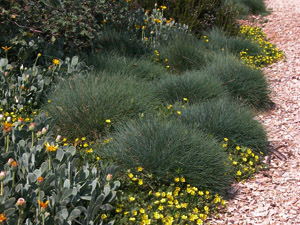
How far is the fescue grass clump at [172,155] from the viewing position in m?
3.17

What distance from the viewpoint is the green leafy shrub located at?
741 cm

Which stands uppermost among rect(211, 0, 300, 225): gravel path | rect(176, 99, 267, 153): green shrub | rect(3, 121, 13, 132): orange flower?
rect(3, 121, 13, 132): orange flower

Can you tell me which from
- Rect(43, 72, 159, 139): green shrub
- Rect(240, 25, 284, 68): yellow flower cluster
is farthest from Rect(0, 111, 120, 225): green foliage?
Rect(240, 25, 284, 68): yellow flower cluster

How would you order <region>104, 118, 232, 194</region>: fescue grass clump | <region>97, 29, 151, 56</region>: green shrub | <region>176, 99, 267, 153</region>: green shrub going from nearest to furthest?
1. <region>104, 118, 232, 194</region>: fescue grass clump
2. <region>176, 99, 267, 153</region>: green shrub
3. <region>97, 29, 151, 56</region>: green shrub

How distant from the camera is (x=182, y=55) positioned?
18.8 ft

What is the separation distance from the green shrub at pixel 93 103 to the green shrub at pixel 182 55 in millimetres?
1505

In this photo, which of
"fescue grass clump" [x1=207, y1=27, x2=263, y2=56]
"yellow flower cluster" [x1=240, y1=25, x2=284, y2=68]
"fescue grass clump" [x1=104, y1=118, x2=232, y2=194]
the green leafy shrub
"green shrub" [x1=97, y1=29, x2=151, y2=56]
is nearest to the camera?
"fescue grass clump" [x1=104, y1=118, x2=232, y2=194]

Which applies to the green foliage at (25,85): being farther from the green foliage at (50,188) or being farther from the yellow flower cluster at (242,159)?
the yellow flower cluster at (242,159)

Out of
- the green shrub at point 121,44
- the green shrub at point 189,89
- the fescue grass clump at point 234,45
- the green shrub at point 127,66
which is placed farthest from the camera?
the fescue grass clump at point 234,45

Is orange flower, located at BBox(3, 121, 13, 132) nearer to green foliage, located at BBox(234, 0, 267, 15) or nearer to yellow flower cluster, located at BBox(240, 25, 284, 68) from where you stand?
yellow flower cluster, located at BBox(240, 25, 284, 68)

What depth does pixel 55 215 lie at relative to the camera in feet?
8.04

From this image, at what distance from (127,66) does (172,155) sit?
2.18 meters

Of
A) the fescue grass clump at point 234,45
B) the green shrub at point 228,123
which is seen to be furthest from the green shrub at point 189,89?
the fescue grass clump at point 234,45

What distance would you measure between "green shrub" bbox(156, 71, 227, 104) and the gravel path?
2.63ft
